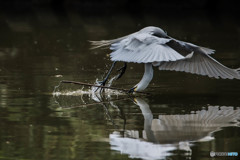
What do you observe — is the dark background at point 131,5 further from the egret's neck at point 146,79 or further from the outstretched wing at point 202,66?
the egret's neck at point 146,79

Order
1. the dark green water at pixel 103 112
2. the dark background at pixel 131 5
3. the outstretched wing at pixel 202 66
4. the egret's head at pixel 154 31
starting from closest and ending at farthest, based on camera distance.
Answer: the dark green water at pixel 103 112 < the egret's head at pixel 154 31 < the outstretched wing at pixel 202 66 < the dark background at pixel 131 5

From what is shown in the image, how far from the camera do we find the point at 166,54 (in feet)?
25.8

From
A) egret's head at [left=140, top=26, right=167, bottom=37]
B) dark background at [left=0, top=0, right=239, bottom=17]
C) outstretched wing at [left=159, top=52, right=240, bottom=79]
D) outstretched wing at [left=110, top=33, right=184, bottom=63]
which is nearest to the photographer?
outstretched wing at [left=110, top=33, right=184, bottom=63]

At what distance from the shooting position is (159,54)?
310 inches

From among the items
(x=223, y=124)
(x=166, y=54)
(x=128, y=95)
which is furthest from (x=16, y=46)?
(x=223, y=124)

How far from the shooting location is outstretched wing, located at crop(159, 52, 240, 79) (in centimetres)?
871

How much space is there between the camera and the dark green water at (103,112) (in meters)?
5.91

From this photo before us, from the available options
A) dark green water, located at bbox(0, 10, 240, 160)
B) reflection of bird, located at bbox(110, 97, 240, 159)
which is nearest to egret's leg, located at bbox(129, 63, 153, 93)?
dark green water, located at bbox(0, 10, 240, 160)

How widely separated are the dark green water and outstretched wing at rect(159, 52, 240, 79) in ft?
1.05

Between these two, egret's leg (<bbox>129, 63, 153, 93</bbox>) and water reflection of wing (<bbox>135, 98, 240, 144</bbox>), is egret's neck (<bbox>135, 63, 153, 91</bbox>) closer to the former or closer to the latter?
egret's leg (<bbox>129, 63, 153, 93</bbox>)

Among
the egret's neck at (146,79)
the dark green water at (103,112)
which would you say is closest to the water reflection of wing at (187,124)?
the dark green water at (103,112)

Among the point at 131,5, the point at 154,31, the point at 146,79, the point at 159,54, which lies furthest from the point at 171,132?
the point at 131,5

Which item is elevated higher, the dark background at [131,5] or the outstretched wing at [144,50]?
the dark background at [131,5]

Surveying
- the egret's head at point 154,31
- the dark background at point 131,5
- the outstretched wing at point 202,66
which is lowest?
the outstretched wing at point 202,66
